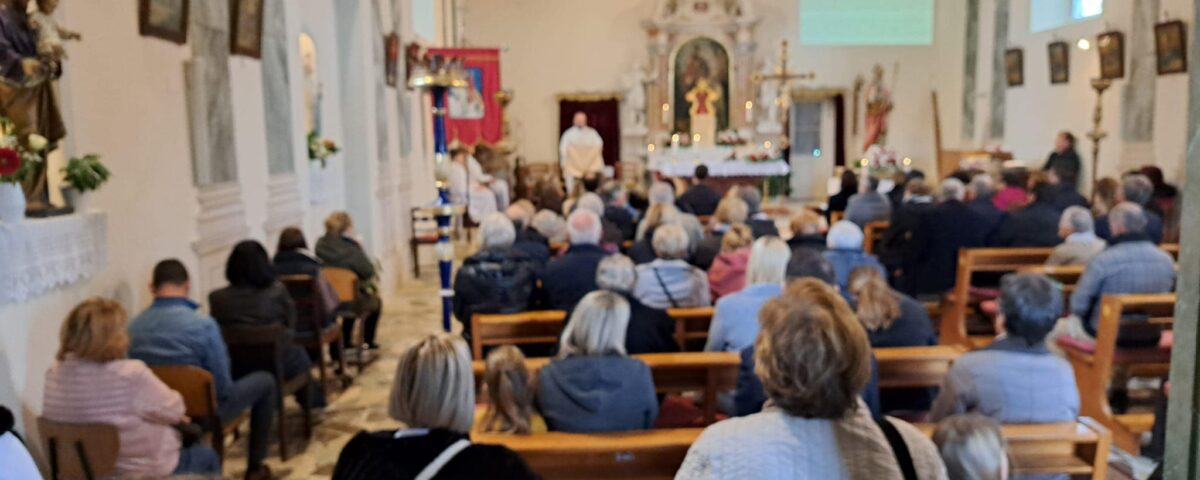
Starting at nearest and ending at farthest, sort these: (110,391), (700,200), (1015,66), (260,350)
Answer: (110,391) → (260,350) → (700,200) → (1015,66)

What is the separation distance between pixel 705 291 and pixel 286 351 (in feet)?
7.82

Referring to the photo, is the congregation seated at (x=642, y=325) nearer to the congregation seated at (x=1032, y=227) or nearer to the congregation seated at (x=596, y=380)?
the congregation seated at (x=596, y=380)

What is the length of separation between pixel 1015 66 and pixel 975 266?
38.4 feet

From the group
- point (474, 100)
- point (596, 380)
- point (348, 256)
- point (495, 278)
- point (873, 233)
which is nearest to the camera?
point (596, 380)

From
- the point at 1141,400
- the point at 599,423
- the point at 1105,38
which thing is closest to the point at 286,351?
the point at 599,423

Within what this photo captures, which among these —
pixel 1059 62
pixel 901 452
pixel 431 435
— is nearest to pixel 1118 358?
Answer: pixel 901 452

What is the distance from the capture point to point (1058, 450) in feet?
10.2

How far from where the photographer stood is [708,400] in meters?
4.22

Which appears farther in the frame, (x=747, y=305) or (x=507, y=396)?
(x=747, y=305)

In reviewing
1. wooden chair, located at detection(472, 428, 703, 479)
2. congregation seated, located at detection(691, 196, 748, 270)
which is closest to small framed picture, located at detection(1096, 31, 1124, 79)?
congregation seated, located at detection(691, 196, 748, 270)

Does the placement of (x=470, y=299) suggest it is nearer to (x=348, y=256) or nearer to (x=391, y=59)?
(x=348, y=256)

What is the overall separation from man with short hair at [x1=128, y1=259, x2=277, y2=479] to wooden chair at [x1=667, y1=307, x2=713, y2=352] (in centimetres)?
221

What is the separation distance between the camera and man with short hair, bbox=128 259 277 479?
4309 mm

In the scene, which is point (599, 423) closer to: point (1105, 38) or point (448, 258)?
point (448, 258)
